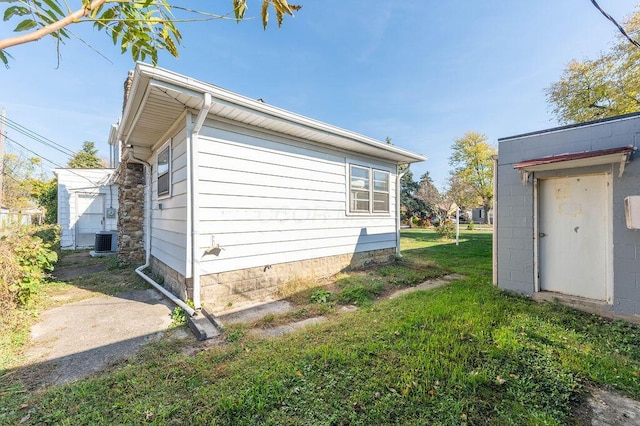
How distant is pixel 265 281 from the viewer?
4715mm

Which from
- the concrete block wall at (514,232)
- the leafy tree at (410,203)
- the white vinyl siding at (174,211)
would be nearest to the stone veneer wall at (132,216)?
the white vinyl siding at (174,211)

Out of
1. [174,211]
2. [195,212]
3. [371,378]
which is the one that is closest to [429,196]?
[174,211]

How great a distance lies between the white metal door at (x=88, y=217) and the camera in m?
10.4

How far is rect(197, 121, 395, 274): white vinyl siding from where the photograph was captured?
404 cm

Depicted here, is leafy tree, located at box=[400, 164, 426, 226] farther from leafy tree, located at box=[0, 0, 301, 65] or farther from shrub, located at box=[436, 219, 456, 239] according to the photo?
leafy tree, located at box=[0, 0, 301, 65]

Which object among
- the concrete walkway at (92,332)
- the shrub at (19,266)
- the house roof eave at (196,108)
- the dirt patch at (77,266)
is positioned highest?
the house roof eave at (196,108)

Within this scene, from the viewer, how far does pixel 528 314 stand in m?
3.64

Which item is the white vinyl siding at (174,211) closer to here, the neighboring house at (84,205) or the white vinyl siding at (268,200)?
the white vinyl siding at (268,200)

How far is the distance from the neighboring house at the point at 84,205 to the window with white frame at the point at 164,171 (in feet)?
22.7

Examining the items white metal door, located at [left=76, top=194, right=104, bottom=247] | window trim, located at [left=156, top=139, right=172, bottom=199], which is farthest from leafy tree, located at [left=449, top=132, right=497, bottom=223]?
white metal door, located at [left=76, top=194, right=104, bottom=247]

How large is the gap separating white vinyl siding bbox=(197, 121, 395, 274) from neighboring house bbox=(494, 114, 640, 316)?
3128 millimetres

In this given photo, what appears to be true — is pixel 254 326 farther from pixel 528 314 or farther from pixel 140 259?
pixel 140 259

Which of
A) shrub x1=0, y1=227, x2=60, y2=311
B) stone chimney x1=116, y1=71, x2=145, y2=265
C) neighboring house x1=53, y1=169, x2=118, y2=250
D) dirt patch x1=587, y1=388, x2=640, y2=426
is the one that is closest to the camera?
dirt patch x1=587, y1=388, x2=640, y2=426

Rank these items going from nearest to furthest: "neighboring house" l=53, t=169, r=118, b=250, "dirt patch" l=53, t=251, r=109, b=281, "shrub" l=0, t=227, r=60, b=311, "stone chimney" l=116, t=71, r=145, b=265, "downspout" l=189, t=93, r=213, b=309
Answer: "shrub" l=0, t=227, r=60, b=311 < "downspout" l=189, t=93, r=213, b=309 < "dirt patch" l=53, t=251, r=109, b=281 < "stone chimney" l=116, t=71, r=145, b=265 < "neighboring house" l=53, t=169, r=118, b=250
